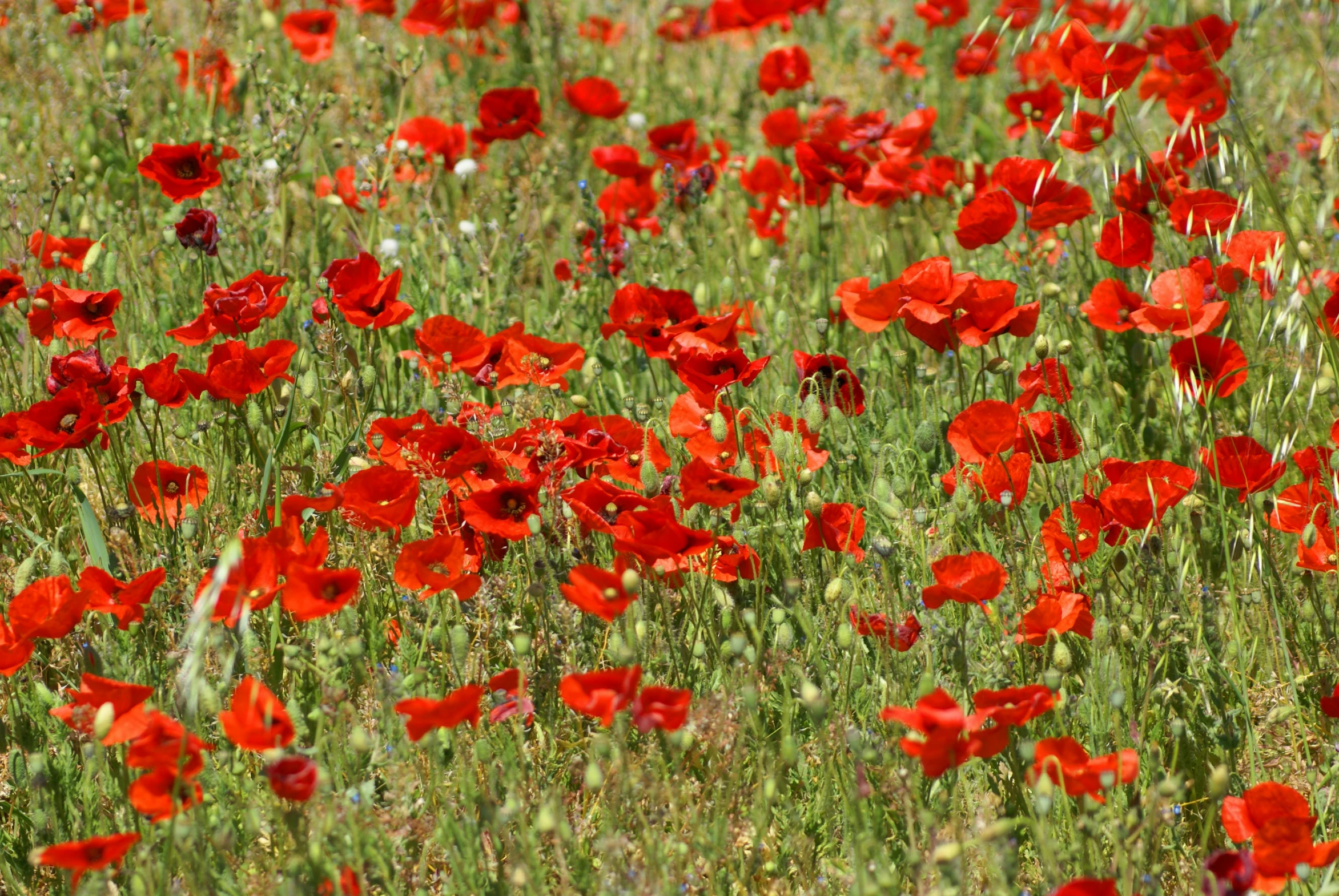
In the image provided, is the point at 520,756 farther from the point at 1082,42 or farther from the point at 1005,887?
the point at 1082,42

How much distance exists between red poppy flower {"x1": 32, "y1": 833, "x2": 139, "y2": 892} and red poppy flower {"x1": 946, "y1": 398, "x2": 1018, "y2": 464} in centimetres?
136

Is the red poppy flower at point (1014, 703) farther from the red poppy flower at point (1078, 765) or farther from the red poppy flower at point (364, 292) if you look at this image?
the red poppy flower at point (364, 292)

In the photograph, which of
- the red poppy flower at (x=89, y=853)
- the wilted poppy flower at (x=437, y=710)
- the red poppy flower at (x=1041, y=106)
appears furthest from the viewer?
the red poppy flower at (x=1041, y=106)

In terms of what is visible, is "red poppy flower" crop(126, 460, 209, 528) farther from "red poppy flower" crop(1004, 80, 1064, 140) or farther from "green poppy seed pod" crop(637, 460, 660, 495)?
"red poppy flower" crop(1004, 80, 1064, 140)

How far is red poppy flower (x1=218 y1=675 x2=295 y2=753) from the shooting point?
4.83ft

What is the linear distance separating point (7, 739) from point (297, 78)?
331 cm

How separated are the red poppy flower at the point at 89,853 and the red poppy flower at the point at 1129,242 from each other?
2.05 meters

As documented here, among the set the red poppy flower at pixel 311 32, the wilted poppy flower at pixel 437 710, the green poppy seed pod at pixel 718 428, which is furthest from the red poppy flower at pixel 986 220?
the red poppy flower at pixel 311 32

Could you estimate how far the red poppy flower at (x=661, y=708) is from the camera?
152 cm

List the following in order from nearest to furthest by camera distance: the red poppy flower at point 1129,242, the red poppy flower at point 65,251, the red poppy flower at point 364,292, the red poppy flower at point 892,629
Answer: the red poppy flower at point 892,629 → the red poppy flower at point 364,292 → the red poppy flower at point 1129,242 → the red poppy flower at point 65,251

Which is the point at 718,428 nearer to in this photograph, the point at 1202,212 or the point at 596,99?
the point at 1202,212

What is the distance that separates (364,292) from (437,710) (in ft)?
3.97

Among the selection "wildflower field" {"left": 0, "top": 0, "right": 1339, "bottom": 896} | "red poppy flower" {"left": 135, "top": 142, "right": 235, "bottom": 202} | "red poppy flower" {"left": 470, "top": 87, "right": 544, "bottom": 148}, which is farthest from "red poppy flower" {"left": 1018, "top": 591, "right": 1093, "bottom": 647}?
"red poppy flower" {"left": 470, "top": 87, "right": 544, "bottom": 148}

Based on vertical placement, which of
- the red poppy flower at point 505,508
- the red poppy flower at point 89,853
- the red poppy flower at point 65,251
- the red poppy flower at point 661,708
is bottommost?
the red poppy flower at point 65,251
